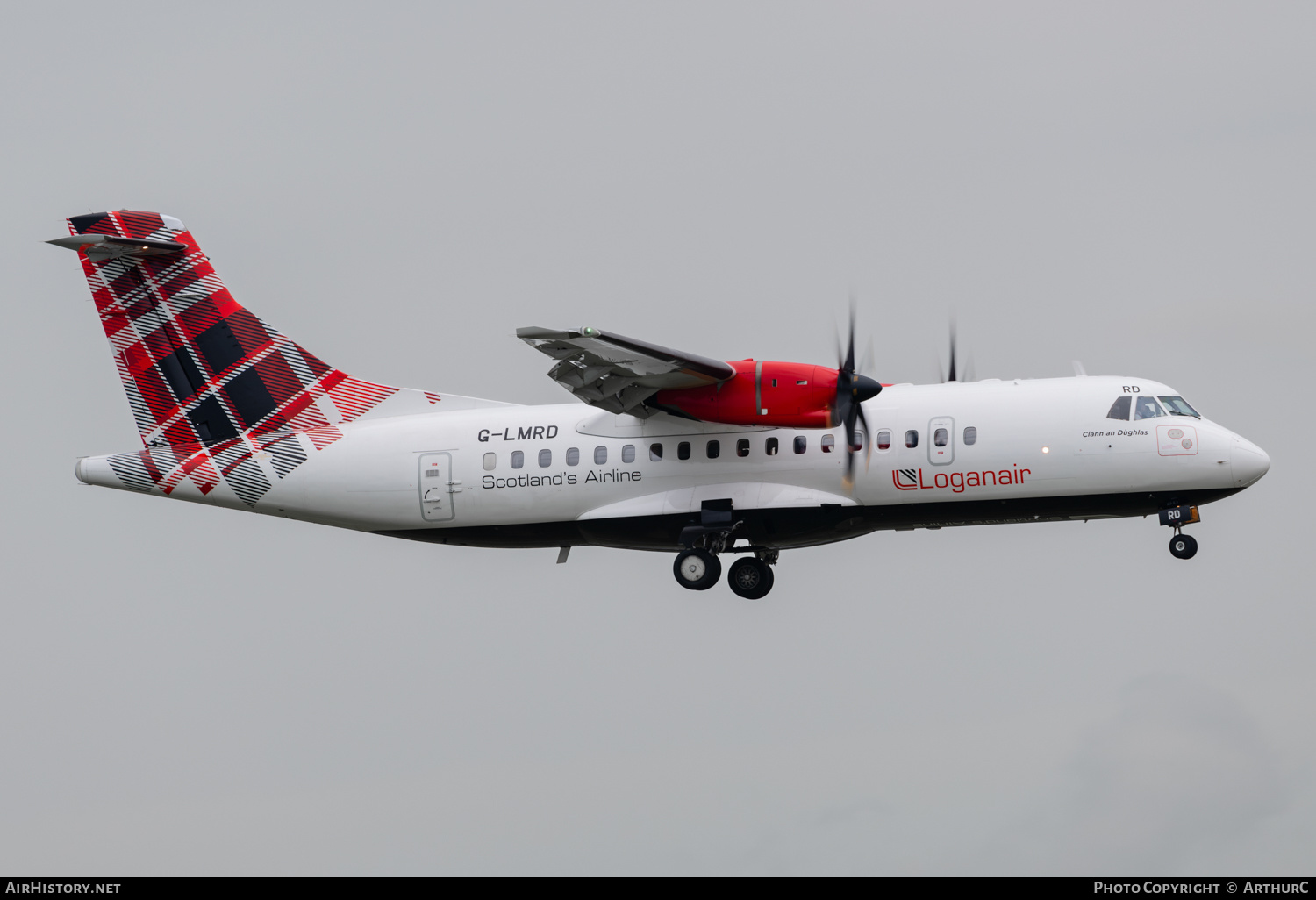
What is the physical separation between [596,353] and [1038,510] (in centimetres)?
754

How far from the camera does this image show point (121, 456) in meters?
28.2

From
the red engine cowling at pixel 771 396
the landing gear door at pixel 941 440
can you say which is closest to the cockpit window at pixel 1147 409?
the landing gear door at pixel 941 440

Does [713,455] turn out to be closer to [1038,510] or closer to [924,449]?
[924,449]

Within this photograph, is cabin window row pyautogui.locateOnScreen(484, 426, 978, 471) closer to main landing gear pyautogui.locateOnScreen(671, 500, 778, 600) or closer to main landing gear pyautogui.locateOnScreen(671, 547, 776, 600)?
main landing gear pyautogui.locateOnScreen(671, 500, 778, 600)

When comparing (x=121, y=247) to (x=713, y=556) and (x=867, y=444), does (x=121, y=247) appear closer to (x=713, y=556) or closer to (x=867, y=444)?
(x=713, y=556)

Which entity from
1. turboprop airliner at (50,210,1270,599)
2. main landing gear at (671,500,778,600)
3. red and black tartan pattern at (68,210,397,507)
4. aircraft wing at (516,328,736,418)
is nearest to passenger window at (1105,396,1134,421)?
turboprop airliner at (50,210,1270,599)

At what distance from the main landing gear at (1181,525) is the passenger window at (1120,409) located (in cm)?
164

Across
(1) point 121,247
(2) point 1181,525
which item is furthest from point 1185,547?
(1) point 121,247

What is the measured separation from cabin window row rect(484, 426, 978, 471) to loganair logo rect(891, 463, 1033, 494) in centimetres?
47

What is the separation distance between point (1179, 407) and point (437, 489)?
41.0ft

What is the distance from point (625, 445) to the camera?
26.5 m

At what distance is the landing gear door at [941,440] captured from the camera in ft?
81.6

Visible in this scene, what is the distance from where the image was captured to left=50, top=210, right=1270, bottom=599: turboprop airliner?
24.6m

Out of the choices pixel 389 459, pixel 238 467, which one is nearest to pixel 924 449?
pixel 389 459
